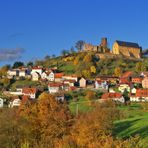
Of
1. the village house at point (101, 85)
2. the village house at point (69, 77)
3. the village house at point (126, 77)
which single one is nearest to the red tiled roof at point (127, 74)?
the village house at point (126, 77)

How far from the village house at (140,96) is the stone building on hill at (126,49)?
4720 centimetres

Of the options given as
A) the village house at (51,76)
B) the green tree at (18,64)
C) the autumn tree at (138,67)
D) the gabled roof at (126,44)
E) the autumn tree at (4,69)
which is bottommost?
the village house at (51,76)

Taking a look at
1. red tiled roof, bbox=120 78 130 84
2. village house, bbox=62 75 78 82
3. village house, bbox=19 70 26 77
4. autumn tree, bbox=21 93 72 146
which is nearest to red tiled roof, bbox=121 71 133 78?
red tiled roof, bbox=120 78 130 84

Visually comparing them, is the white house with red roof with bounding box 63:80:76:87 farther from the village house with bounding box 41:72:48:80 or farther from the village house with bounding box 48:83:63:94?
the village house with bounding box 41:72:48:80

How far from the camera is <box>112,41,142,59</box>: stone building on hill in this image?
14648cm

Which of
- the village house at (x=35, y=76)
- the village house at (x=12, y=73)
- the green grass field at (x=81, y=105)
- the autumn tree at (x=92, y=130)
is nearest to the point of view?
the autumn tree at (x=92, y=130)

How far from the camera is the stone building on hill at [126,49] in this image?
14648 centimetres

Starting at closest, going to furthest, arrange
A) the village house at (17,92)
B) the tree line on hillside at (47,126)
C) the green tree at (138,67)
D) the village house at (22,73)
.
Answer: the tree line on hillside at (47,126)
the village house at (17,92)
the green tree at (138,67)
the village house at (22,73)

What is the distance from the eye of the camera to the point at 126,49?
148250 millimetres

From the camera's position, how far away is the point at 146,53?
511ft

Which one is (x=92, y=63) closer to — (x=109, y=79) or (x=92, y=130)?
(x=109, y=79)

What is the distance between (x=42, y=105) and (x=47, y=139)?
28.5ft

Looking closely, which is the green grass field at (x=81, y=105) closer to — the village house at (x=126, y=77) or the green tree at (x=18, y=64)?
the village house at (x=126, y=77)

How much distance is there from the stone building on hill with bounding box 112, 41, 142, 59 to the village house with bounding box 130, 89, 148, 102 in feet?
155
